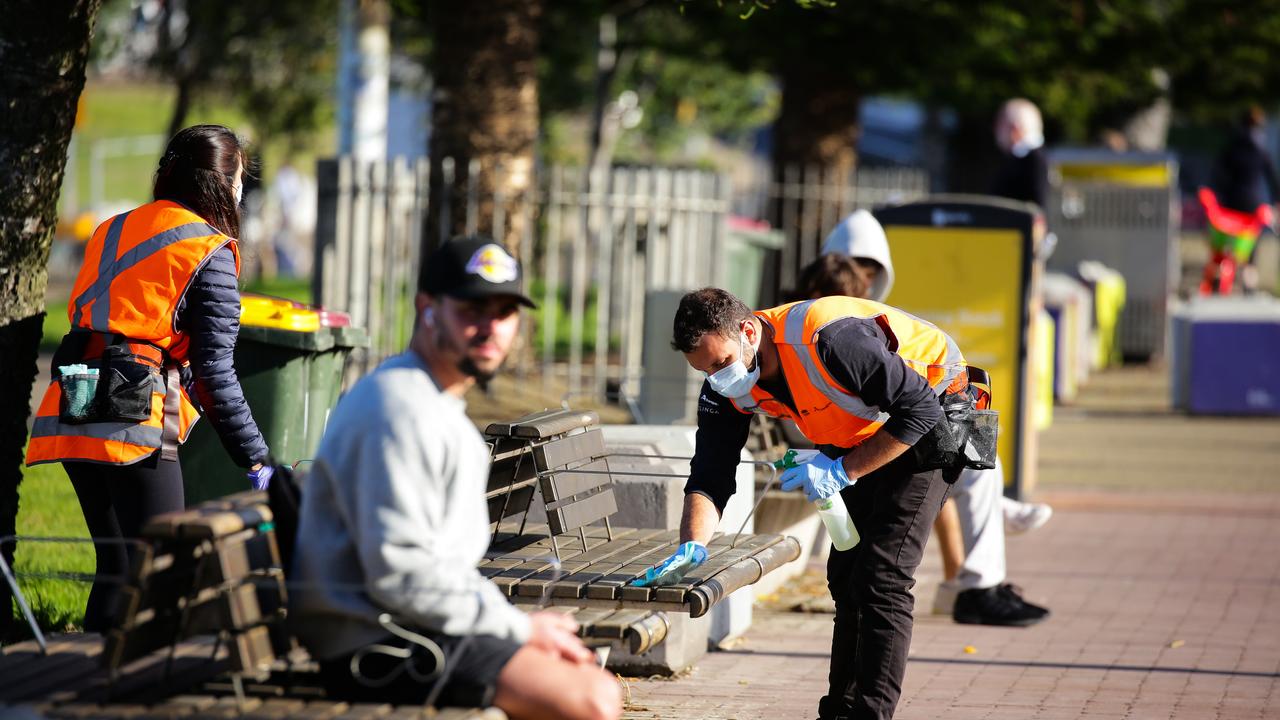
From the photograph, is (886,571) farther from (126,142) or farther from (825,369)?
(126,142)

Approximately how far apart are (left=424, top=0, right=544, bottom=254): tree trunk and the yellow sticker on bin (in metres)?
5.29

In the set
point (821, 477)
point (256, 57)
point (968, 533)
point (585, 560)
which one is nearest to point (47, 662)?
point (585, 560)

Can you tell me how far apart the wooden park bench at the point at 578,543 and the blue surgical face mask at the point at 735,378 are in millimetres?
506

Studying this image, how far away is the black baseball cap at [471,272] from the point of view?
12.2 ft

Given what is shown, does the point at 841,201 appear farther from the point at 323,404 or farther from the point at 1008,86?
the point at 323,404

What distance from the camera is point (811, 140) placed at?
16625mm

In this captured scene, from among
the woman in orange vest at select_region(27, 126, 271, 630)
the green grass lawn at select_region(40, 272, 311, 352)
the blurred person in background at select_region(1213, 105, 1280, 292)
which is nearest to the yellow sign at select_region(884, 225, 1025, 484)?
the woman in orange vest at select_region(27, 126, 271, 630)

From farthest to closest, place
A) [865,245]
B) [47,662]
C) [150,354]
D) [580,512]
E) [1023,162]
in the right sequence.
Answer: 1. [1023,162]
2. [865,245]
3. [580,512]
4. [150,354]
5. [47,662]

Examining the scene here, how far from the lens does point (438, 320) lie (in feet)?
12.4

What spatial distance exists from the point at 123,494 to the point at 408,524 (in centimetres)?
159

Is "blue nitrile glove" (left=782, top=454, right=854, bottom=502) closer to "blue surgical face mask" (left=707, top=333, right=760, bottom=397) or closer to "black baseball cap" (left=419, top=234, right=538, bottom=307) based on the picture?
"blue surgical face mask" (left=707, top=333, right=760, bottom=397)

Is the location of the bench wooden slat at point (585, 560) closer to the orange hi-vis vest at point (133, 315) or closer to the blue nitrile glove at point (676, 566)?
the blue nitrile glove at point (676, 566)

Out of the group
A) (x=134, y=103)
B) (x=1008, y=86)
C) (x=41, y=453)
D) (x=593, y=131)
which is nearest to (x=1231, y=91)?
(x=1008, y=86)

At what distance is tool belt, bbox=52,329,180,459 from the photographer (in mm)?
4727
